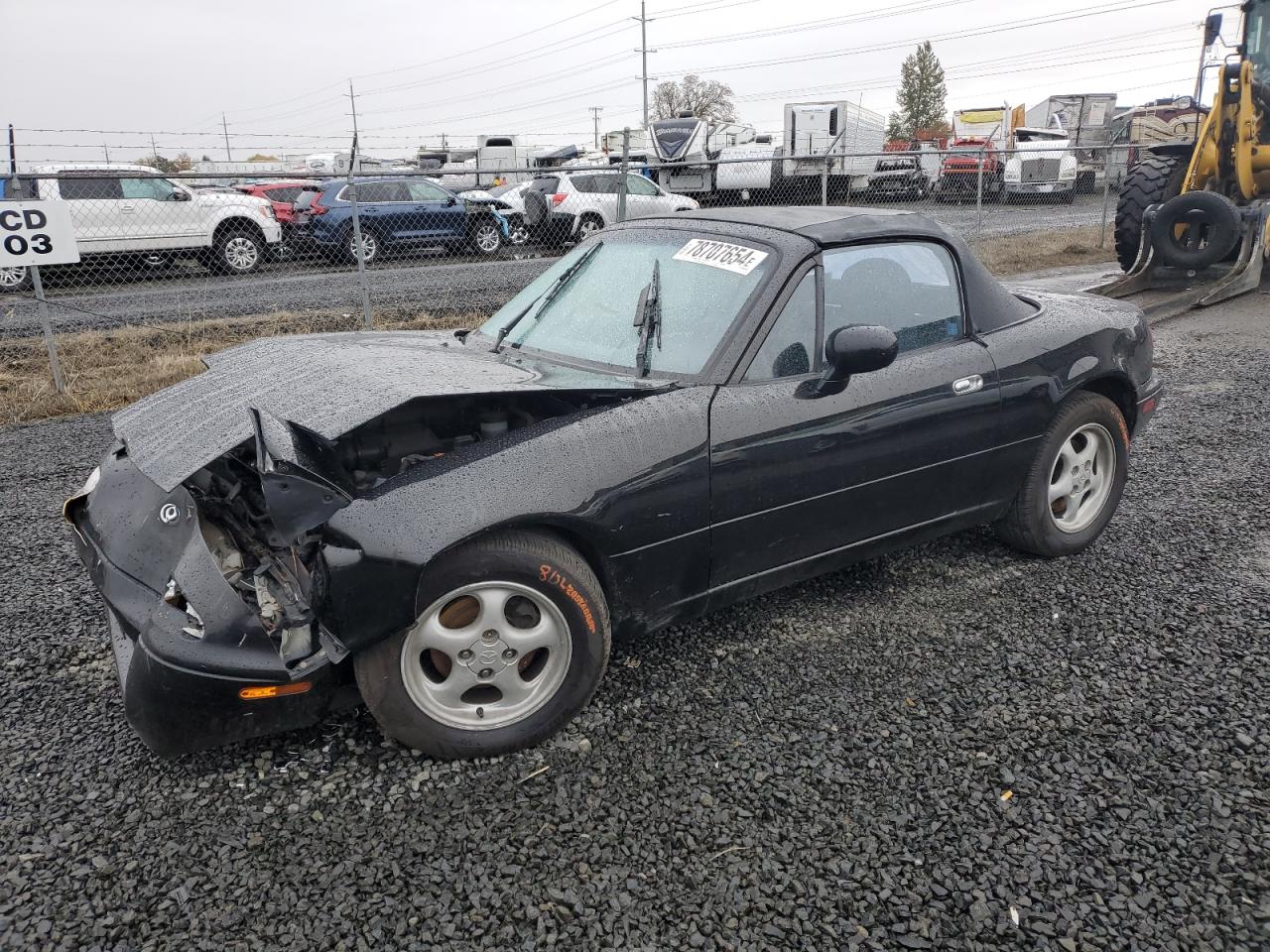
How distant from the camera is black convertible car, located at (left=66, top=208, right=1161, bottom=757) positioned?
2.39 m

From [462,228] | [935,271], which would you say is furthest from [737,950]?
[462,228]

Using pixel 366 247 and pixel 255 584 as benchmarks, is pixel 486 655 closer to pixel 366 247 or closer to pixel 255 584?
pixel 255 584

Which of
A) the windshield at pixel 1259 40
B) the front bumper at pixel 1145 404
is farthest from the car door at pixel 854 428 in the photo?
the windshield at pixel 1259 40

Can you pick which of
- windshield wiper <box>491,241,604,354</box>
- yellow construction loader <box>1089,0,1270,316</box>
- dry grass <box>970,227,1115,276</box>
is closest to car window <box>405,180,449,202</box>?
dry grass <box>970,227,1115,276</box>

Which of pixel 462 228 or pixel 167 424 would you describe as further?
pixel 462 228

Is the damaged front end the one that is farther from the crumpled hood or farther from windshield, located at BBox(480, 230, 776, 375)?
windshield, located at BBox(480, 230, 776, 375)

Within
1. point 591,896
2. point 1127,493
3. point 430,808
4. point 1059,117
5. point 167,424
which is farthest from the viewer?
point 1059,117

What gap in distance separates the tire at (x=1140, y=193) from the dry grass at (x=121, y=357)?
7907 millimetres

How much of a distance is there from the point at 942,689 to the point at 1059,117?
1611 inches

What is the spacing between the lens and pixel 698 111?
72.8 metres

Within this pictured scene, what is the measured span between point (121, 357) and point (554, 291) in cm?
631

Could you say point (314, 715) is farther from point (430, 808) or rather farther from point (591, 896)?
point (591, 896)

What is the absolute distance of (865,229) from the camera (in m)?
3.42

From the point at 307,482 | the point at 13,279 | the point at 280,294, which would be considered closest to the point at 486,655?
the point at 307,482
